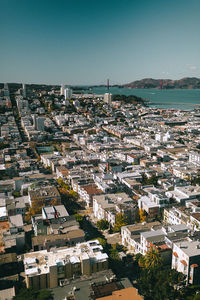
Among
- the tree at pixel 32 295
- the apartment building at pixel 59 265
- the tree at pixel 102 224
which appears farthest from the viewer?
the tree at pixel 102 224

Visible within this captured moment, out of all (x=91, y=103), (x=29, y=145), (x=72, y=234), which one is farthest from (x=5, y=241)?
(x=91, y=103)

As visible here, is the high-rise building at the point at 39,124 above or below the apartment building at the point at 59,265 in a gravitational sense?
above

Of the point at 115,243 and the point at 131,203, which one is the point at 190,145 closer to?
the point at 131,203

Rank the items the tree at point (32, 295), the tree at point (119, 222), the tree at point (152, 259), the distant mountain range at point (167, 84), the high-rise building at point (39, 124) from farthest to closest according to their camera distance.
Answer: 1. the distant mountain range at point (167, 84)
2. the high-rise building at point (39, 124)
3. the tree at point (119, 222)
4. the tree at point (152, 259)
5. the tree at point (32, 295)

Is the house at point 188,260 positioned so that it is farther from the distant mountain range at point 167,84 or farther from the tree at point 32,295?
the distant mountain range at point 167,84

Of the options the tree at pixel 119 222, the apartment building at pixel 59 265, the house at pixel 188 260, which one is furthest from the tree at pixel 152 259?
the tree at pixel 119 222

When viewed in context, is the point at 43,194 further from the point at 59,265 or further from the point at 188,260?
the point at 188,260

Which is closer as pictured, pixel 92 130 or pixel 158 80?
pixel 92 130
